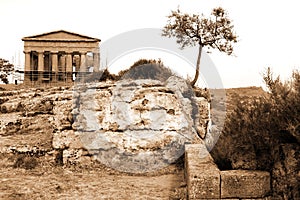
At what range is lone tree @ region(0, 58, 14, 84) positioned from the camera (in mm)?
35719

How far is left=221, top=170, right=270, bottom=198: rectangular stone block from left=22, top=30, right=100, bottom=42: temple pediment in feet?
81.8

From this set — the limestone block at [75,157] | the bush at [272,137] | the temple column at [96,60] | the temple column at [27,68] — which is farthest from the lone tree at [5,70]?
the bush at [272,137]

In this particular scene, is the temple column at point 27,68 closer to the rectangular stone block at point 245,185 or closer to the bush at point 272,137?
the bush at point 272,137

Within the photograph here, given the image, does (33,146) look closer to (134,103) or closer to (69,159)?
(69,159)

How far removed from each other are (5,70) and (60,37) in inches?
484

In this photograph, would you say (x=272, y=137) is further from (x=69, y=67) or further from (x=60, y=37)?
(x=69, y=67)

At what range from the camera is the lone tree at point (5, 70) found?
35719 mm

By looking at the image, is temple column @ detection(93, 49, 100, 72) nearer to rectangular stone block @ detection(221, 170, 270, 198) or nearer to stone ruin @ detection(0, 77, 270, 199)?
stone ruin @ detection(0, 77, 270, 199)

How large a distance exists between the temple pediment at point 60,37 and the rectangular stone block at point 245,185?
24.9 meters

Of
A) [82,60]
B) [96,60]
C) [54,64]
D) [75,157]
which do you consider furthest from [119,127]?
[54,64]

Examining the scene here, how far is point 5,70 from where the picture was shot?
35719 millimetres

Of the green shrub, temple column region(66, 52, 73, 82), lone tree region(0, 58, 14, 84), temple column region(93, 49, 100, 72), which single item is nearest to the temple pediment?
temple column region(93, 49, 100, 72)

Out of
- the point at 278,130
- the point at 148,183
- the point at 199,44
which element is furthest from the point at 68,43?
the point at 278,130

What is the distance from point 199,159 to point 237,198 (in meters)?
1.23
